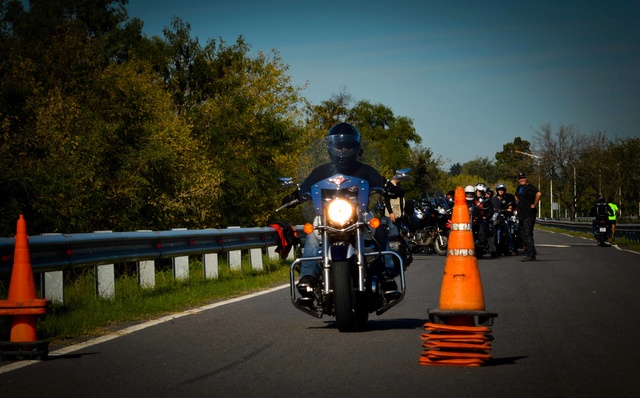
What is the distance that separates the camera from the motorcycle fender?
8992 mm

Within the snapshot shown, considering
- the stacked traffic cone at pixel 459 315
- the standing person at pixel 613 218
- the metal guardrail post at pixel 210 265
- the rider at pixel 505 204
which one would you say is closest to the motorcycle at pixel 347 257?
the stacked traffic cone at pixel 459 315

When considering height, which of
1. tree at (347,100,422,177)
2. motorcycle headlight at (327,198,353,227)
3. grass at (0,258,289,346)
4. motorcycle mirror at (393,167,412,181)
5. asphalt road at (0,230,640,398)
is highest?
tree at (347,100,422,177)

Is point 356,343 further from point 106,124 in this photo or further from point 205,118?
point 205,118

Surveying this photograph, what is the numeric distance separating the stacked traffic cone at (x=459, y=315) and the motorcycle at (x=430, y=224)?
683 inches

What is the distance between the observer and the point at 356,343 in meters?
8.58

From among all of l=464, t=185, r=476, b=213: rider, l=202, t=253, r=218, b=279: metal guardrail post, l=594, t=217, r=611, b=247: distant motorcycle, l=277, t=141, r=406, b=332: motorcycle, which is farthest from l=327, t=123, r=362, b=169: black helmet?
l=594, t=217, r=611, b=247: distant motorcycle

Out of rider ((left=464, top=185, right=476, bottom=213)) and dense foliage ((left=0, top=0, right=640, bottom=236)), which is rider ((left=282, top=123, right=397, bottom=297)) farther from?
rider ((left=464, top=185, right=476, bottom=213))

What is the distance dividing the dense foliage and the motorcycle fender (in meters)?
6.90

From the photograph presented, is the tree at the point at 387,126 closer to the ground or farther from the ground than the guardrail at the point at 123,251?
farther from the ground

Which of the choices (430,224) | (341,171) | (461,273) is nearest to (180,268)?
(341,171)

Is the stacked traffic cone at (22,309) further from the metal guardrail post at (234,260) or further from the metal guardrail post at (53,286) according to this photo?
the metal guardrail post at (234,260)

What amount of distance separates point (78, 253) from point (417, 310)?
3925mm

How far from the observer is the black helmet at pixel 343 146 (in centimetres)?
984

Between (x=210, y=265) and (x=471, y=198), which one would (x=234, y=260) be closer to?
(x=210, y=265)
